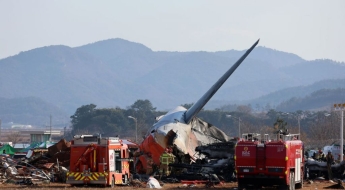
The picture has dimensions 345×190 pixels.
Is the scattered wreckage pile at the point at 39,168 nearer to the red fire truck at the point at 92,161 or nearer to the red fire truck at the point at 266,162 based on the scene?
the red fire truck at the point at 92,161

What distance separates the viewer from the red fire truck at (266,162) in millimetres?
34594

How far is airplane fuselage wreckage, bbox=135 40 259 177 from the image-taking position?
1925 inches

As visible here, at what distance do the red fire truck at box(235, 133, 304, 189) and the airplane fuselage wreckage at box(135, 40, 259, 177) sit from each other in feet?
43.4

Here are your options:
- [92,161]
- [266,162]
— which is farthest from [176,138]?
[266,162]

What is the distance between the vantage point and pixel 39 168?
47.0 meters

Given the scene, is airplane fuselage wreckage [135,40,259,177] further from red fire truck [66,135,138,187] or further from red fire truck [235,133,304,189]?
red fire truck [235,133,304,189]

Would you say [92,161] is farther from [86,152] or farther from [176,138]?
[176,138]

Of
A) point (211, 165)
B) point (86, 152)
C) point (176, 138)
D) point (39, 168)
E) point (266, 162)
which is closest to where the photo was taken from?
point (266, 162)

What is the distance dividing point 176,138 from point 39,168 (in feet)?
28.8

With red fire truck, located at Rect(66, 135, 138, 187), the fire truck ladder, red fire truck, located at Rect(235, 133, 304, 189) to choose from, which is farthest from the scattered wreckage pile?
red fire truck, located at Rect(235, 133, 304, 189)

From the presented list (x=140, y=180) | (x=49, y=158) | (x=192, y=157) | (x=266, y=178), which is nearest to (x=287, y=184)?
(x=266, y=178)

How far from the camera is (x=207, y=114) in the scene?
182 metres

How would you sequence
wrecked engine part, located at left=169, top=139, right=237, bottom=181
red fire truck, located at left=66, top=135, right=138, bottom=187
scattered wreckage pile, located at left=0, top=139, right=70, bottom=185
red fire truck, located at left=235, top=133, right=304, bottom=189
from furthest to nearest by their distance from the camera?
wrecked engine part, located at left=169, top=139, right=237, bottom=181 < scattered wreckage pile, located at left=0, top=139, right=70, bottom=185 < red fire truck, located at left=66, top=135, right=138, bottom=187 < red fire truck, located at left=235, top=133, right=304, bottom=189

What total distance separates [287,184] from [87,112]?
149941 mm
